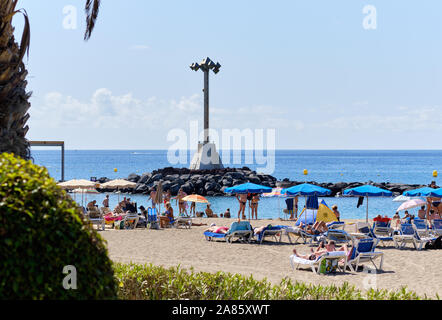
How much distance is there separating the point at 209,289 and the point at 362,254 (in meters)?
5.42

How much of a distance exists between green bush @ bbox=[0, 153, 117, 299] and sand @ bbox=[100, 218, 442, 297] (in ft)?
21.0

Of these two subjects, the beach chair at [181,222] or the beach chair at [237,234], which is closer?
the beach chair at [237,234]

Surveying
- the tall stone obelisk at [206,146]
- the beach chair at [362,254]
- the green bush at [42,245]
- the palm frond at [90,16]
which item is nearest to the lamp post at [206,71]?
the tall stone obelisk at [206,146]

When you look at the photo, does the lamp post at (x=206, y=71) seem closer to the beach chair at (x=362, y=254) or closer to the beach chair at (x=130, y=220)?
the beach chair at (x=130, y=220)

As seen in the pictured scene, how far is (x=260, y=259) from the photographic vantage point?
12617mm

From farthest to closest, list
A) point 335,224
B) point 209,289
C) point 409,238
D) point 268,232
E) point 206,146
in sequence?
point 206,146 → point 335,224 → point 268,232 → point 409,238 → point 209,289

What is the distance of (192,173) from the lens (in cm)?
5450

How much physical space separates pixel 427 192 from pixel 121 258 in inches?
463

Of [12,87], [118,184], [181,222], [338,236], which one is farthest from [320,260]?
[118,184]

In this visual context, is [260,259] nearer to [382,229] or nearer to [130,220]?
[382,229]

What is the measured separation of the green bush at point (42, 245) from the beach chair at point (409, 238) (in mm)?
12168

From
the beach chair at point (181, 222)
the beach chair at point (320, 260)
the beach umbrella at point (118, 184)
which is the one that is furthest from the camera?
the beach umbrella at point (118, 184)

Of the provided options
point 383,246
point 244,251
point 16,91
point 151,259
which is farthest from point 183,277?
point 383,246

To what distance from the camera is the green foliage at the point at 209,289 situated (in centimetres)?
631
